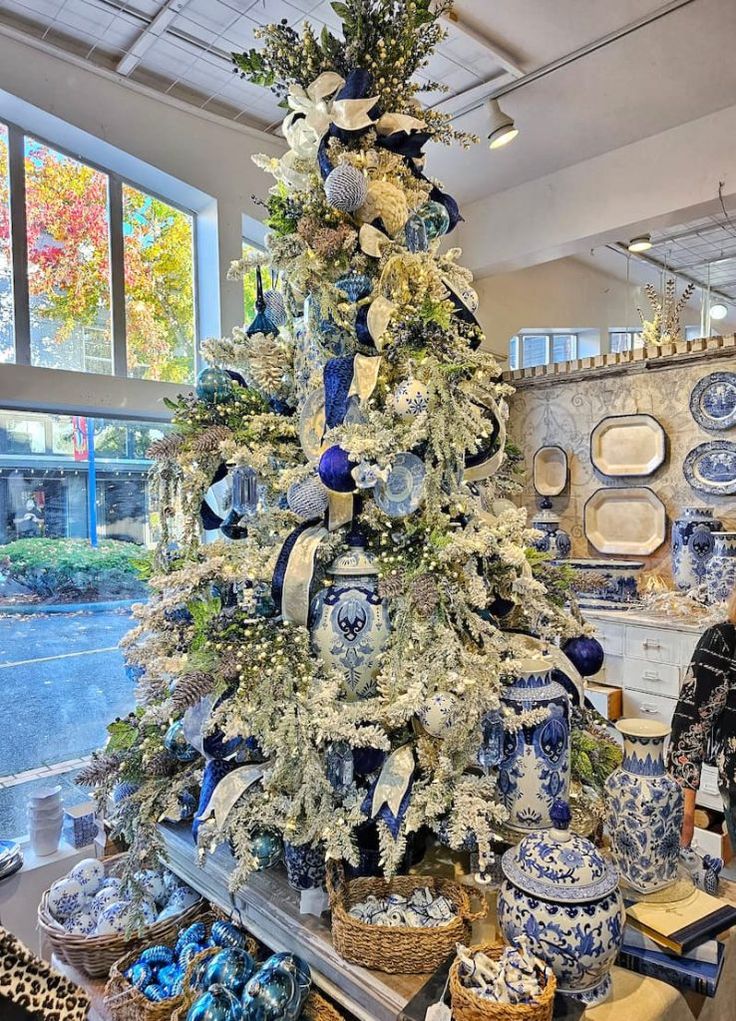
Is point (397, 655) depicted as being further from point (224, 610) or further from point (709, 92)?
point (709, 92)

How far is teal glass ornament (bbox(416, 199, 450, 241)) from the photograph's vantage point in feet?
4.66

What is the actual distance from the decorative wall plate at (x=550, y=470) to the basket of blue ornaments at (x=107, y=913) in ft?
9.64

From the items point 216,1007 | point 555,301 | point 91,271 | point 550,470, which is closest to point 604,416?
point 550,470

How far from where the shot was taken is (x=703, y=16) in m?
2.11

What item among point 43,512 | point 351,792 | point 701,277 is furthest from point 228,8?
point 701,277

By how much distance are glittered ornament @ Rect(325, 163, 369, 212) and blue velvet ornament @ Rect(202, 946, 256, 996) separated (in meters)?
1.36

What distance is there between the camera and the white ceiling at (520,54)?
205cm

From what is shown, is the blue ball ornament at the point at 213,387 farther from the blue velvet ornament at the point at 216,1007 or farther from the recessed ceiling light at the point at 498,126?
the recessed ceiling light at the point at 498,126

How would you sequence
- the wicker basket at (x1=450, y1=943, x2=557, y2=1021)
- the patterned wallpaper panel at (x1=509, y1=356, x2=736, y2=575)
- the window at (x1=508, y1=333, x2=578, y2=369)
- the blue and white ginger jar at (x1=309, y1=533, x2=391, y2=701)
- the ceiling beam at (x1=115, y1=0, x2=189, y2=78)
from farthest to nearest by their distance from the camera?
the window at (x1=508, y1=333, x2=578, y2=369) < the patterned wallpaper panel at (x1=509, y1=356, x2=736, y2=575) < the ceiling beam at (x1=115, y1=0, x2=189, y2=78) < the blue and white ginger jar at (x1=309, y1=533, x2=391, y2=701) < the wicker basket at (x1=450, y1=943, x2=557, y2=1021)

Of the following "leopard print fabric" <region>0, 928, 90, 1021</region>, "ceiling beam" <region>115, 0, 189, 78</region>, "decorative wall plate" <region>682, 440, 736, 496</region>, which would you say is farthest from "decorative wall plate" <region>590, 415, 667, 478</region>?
"leopard print fabric" <region>0, 928, 90, 1021</region>

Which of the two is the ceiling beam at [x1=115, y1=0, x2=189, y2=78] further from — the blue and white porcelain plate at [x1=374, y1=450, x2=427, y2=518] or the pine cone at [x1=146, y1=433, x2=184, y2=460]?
A: the blue and white porcelain plate at [x1=374, y1=450, x2=427, y2=518]

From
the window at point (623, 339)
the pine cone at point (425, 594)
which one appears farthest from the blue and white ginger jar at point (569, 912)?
the window at point (623, 339)

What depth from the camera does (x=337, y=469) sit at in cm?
109

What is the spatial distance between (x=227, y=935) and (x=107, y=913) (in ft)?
1.18
